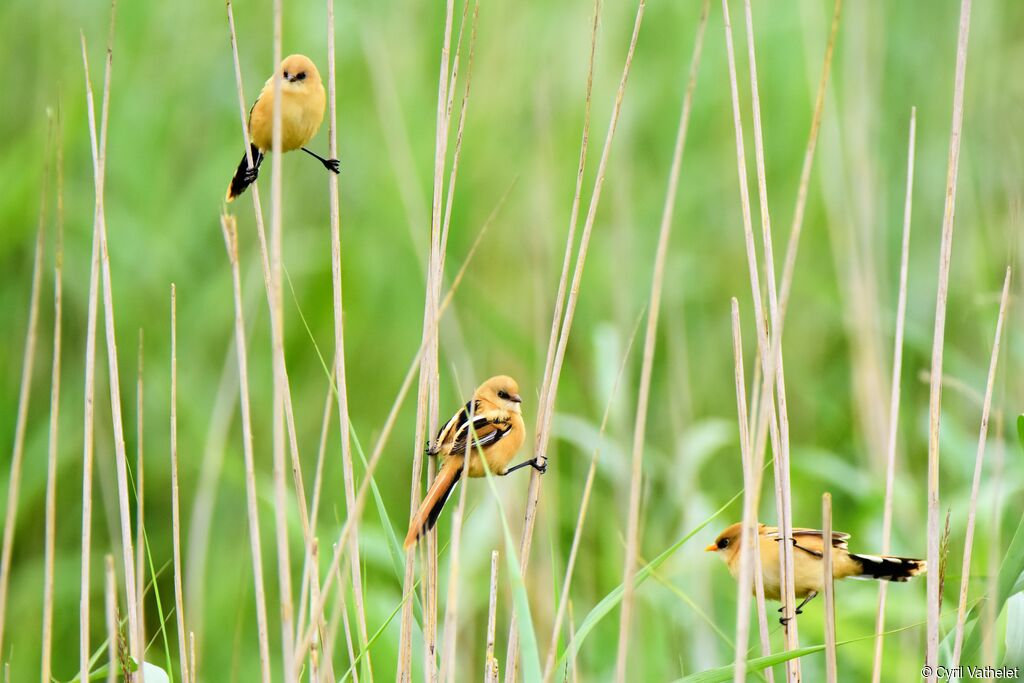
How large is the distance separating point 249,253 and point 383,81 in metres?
0.83

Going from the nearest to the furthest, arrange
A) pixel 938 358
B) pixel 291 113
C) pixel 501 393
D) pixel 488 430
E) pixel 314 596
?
1. pixel 314 596
2. pixel 938 358
3. pixel 291 113
4. pixel 488 430
5. pixel 501 393

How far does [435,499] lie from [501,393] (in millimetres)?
606

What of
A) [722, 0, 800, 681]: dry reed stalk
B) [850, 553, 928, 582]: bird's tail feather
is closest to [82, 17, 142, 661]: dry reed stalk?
[722, 0, 800, 681]: dry reed stalk

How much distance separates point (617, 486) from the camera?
12.6 ft

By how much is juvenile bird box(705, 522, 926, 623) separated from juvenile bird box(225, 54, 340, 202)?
1.25 metres

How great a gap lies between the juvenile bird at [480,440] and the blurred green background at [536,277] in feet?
2.29

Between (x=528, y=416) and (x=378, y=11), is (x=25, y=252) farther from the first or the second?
(x=528, y=416)

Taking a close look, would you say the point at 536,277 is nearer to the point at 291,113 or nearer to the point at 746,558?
the point at 291,113

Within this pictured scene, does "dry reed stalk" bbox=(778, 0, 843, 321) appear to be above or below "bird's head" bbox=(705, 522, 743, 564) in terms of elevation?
above

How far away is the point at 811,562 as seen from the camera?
2.30 m

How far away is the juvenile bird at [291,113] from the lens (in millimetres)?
2227

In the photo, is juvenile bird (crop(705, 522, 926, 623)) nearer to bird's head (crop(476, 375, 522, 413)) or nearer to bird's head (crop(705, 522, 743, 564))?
bird's head (crop(705, 522, 743, 564))

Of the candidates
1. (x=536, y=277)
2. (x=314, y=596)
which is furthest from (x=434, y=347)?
(x=536, y=277)

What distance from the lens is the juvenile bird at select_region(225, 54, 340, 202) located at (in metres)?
2.23
